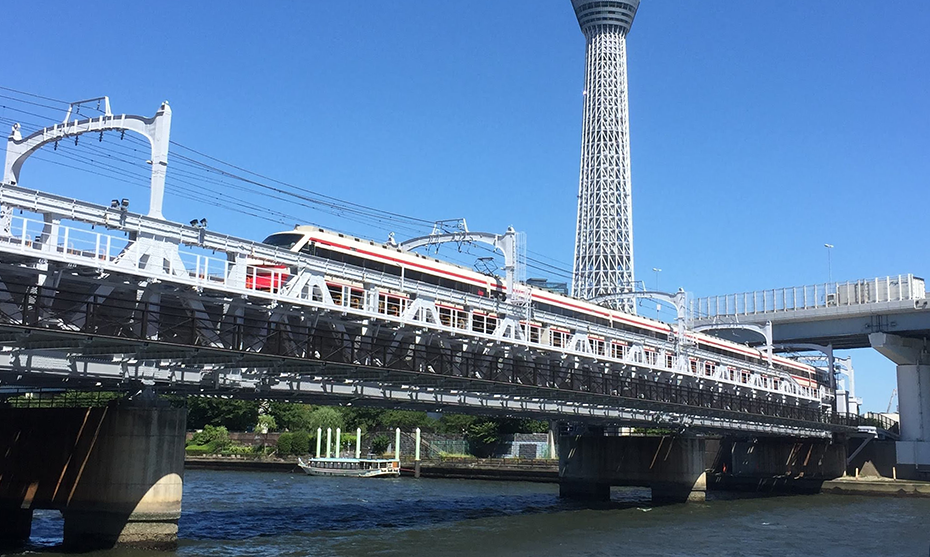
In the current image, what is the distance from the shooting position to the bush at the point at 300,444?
5039 inches

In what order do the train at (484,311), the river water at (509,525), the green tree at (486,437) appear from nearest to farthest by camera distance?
the river water at (509,525) < the train at (484,311) < the green tree at (486,437)

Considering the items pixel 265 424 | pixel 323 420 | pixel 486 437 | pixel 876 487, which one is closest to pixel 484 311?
pixel 876 487

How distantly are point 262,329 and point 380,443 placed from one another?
94087mm

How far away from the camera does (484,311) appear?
200 feet

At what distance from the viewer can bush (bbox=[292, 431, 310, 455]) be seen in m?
128

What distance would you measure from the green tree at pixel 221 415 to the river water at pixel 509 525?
48.2 metres

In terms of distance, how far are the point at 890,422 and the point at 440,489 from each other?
64.5m

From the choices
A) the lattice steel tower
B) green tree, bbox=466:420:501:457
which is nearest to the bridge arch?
green tree, bbox=466:420:501:457

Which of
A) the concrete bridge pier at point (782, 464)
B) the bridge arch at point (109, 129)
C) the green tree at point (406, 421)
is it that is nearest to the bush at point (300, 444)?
the green tree at point (406, 421)

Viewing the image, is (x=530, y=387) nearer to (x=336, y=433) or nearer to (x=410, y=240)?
(x=410, y=240)

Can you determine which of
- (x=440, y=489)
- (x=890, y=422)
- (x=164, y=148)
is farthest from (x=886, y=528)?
(x=890, y=422)

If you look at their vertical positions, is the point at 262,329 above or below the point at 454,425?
above

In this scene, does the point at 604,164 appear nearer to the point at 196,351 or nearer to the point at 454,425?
the point at 454,425

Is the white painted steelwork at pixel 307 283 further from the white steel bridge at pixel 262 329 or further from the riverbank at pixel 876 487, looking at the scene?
the riverbank at pixel 876 487
